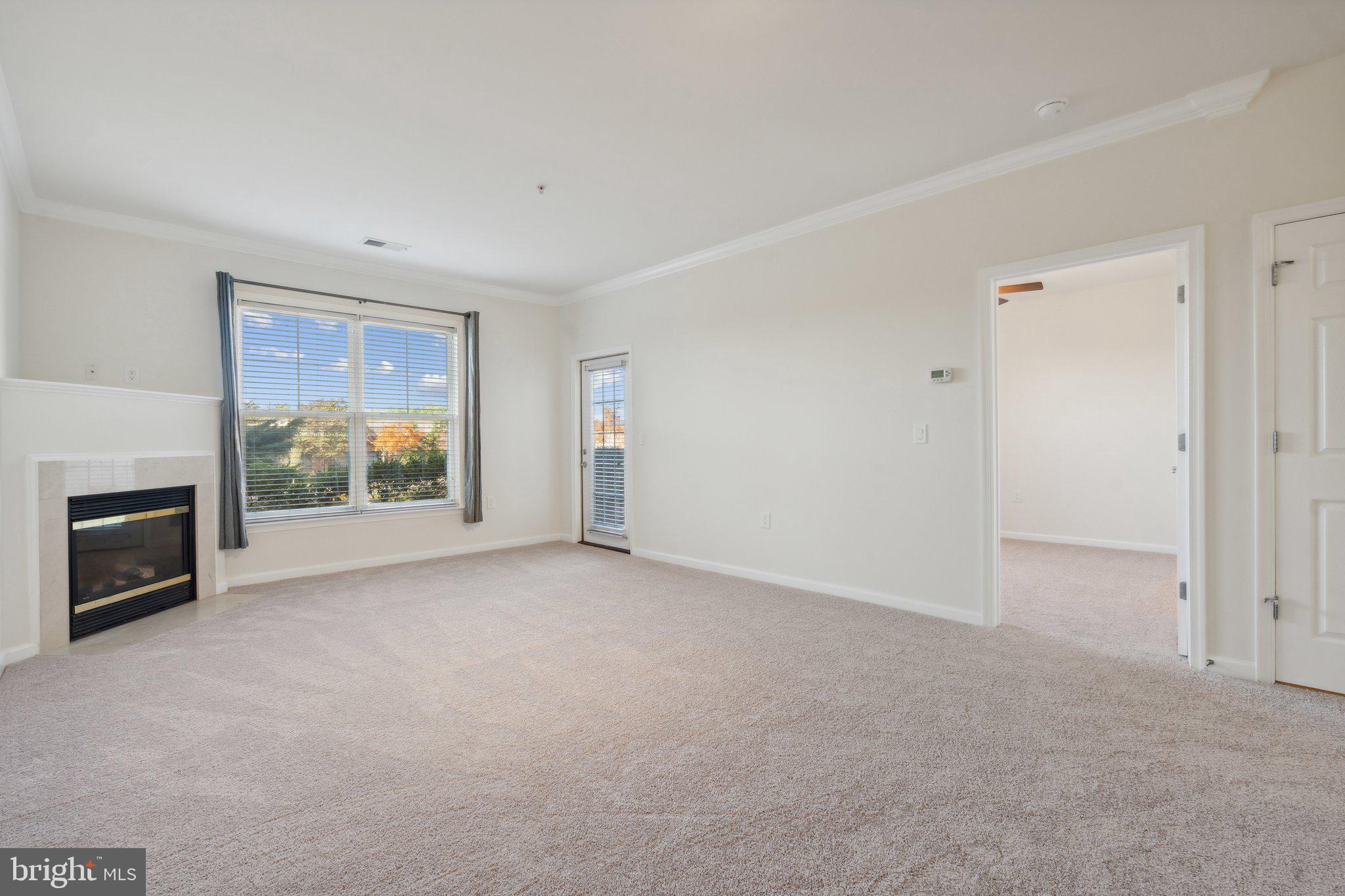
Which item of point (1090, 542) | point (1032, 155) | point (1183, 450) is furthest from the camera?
point (1090, 542)

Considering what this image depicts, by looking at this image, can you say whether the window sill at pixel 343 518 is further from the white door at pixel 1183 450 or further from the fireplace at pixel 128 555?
the white door at pixel 1183 450

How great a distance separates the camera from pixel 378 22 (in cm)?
229

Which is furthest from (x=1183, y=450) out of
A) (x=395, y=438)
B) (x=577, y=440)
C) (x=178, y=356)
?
(x=178, y=356)

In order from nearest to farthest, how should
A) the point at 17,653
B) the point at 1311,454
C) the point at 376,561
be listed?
the point at 1311,454 → the point at 17,653 → the point at 376,561

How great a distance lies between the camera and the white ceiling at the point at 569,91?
2.29 metres

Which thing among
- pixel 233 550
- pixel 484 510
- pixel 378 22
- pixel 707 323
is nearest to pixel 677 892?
pixel 378 22

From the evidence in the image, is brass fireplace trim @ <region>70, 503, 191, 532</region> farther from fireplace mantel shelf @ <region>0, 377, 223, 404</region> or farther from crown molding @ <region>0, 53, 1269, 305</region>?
crown molding @ <region>0, 53, 1269, 305</region>

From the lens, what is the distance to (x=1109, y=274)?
5867mm

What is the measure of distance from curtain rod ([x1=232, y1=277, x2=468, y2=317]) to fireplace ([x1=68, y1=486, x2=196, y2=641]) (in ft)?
5.57

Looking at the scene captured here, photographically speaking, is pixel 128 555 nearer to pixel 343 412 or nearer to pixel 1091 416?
pixel 343 412

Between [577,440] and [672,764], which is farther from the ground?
[577,440]

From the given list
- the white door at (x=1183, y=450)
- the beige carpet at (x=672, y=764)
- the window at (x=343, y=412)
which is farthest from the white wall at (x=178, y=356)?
the white door at (x=1183, y=450)

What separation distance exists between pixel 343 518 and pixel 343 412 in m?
0.95

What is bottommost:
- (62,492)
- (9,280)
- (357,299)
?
(62,492)
